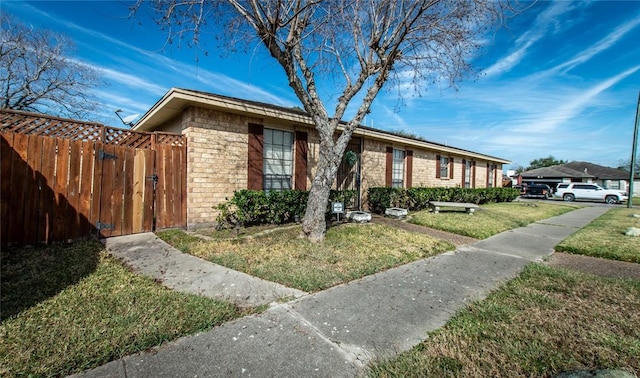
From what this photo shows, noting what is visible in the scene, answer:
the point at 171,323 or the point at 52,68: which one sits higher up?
the point at 52,68

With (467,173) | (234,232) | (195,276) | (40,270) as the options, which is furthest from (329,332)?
(467,173)

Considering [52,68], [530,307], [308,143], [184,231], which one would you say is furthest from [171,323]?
[52,68]

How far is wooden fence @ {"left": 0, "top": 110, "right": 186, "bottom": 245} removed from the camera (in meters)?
4.65

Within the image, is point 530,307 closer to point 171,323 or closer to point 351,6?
point 171,323

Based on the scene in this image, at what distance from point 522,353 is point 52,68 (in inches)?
953

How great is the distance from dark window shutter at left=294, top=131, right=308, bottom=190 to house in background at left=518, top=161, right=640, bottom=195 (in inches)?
1680

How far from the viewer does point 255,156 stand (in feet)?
24.4

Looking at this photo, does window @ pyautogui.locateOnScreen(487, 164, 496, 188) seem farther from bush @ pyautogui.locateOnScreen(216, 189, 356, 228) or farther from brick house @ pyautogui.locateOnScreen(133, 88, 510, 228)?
bush @ pyautogui.locateOnScreen(216, 189, 356, 228)

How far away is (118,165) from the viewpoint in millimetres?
5711

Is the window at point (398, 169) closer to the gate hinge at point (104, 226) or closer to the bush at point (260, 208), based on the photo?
the bush at point (260, 208)

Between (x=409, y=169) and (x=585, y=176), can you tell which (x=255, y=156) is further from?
(x=585, y=176)

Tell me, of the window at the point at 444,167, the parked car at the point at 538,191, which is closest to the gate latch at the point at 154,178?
the window at the point at 444,167

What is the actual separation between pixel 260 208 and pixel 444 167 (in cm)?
1238

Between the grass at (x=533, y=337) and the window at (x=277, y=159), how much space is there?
616 cm
